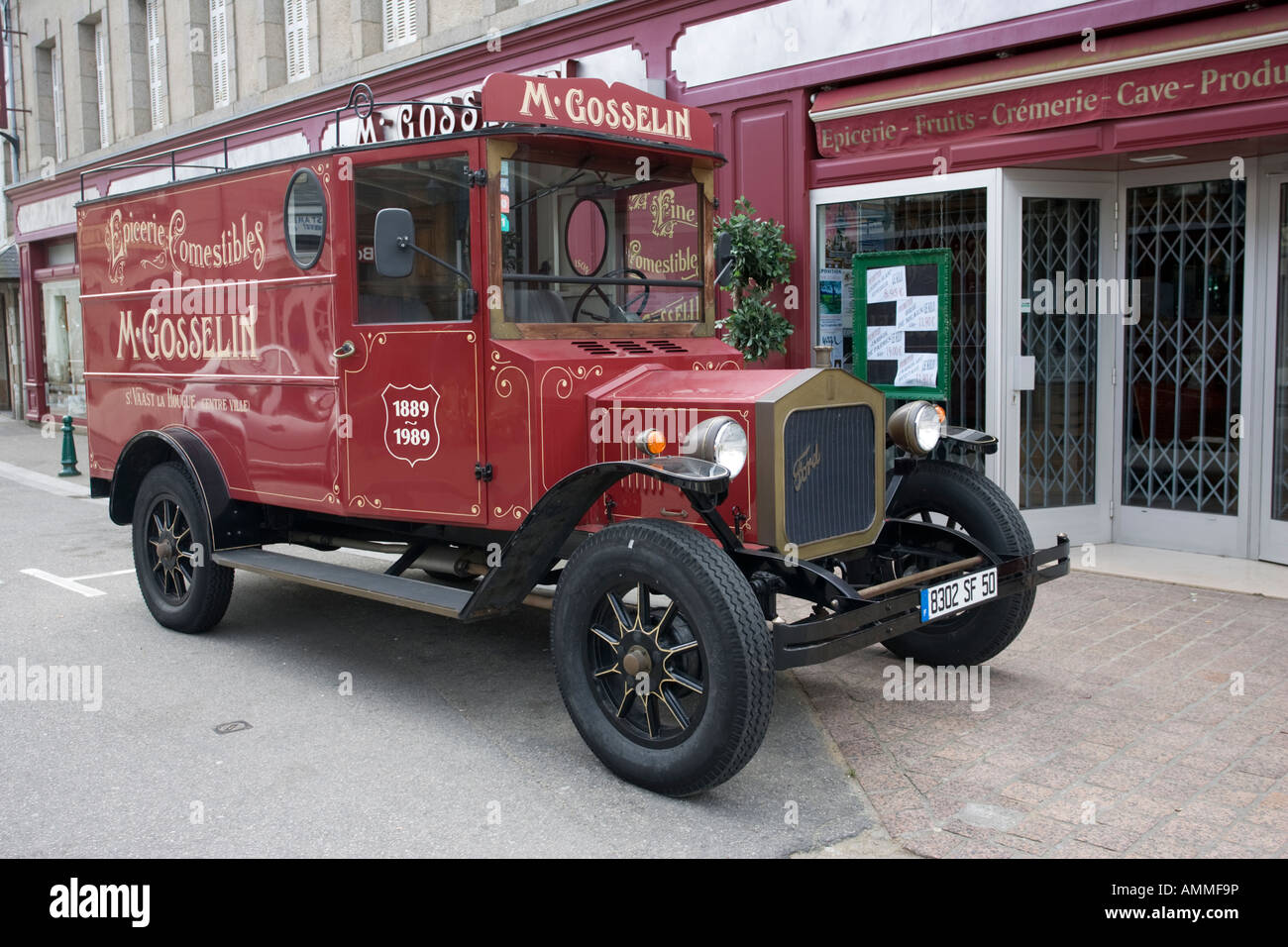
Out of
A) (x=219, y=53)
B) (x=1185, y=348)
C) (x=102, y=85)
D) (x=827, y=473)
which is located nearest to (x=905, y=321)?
(x=1185, y=348)

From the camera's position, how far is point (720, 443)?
4.13 m

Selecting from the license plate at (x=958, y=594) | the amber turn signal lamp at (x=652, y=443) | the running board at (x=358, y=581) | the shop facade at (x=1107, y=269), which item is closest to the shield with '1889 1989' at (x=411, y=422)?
the running board at (x=358, y=581)

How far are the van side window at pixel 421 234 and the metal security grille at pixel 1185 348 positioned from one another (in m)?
5.14

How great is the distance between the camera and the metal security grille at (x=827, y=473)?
171 inches

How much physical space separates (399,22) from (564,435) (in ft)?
33.0

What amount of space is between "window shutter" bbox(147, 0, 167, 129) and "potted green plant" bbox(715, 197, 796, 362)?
1237 cm

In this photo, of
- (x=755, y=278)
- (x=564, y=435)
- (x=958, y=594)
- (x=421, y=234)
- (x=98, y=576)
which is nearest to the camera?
(x=958, y=594)

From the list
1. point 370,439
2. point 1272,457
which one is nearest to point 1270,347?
point 1272,457

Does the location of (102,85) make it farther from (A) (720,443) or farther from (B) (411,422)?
(A) (720,443)

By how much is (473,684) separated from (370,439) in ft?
4.14

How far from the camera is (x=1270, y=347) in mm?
7188

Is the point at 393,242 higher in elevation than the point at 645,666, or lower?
higher
